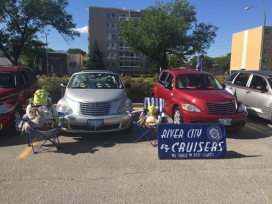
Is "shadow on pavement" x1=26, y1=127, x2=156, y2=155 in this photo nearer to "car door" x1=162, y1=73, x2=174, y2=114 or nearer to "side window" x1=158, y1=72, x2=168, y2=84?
"car door" x1=162, y1=73, x2=174, y2=114

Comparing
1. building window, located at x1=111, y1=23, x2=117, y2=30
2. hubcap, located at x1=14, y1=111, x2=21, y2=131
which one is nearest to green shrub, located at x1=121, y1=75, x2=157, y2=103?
hubcap, located at x1=14, y1=111, x2=21, y2=131

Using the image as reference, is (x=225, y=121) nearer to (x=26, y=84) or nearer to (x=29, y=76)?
(x=26, y=84)

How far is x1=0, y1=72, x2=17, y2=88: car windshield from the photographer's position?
22.5ft

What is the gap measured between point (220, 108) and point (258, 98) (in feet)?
8.45

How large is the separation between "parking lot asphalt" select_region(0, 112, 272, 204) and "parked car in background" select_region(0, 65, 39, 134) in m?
0.48

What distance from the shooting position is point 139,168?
4.53 metres

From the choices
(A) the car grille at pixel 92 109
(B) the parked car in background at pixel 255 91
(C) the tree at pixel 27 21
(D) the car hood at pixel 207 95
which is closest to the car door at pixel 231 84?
(B) the parked car in background at pixel 255 91

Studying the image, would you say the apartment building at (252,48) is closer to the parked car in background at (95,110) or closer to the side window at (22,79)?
the parked car in background at (95,110)

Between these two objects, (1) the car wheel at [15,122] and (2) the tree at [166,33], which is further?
(2) the tree at [166,33]

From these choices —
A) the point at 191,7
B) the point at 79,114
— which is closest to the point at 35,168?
the point at 79,114

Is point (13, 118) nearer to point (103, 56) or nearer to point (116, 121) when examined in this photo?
point (116, 121)

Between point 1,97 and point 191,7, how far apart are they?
139 ft

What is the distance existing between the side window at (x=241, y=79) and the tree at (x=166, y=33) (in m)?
27.1

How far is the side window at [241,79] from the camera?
366 inches
